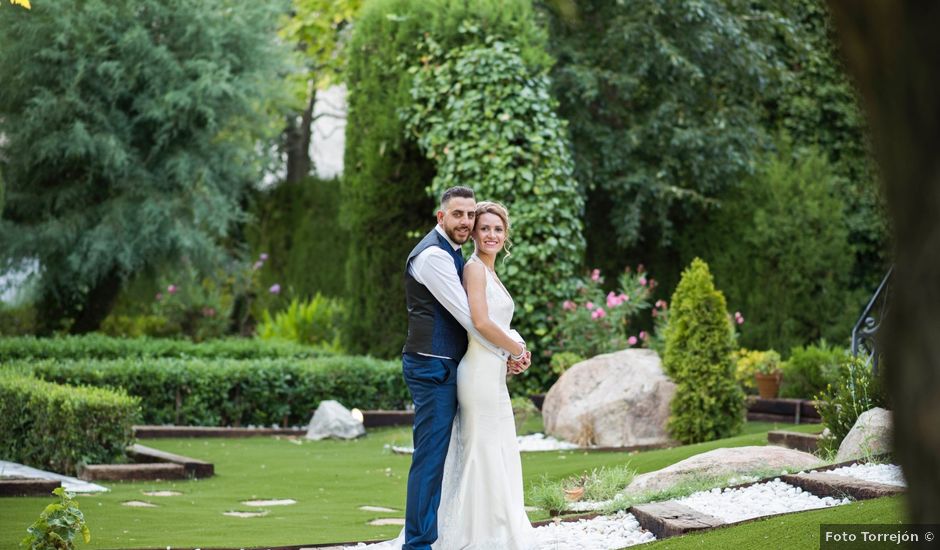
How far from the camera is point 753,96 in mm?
16797

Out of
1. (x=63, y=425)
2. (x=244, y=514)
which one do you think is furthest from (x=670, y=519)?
(x=63, y=425)

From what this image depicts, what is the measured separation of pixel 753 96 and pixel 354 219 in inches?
246

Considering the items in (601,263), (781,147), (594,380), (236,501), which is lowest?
(236,501)

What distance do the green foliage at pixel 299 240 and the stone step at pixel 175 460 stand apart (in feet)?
35.8

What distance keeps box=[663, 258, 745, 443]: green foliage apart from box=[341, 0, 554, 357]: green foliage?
216 inches

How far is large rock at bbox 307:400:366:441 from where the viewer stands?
39.1ft

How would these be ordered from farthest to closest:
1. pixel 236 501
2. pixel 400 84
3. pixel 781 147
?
1. pixel 781 147
2. pixel 400 84
3. pixel 236 501

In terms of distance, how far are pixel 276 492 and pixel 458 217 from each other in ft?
12.3

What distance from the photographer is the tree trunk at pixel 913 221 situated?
4.76 feet

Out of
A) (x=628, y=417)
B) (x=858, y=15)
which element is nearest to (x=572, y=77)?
(x=628, y=417)

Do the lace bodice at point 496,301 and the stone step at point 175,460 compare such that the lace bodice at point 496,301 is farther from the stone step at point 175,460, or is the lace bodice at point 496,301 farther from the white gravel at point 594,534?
the stone step at point 175,460

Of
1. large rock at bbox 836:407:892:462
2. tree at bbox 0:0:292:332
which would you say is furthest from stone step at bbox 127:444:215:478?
tree at bbox 0:0:292:332

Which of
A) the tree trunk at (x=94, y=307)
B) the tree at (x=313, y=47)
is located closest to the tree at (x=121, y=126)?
the tree trunk at (x=94, y=307)

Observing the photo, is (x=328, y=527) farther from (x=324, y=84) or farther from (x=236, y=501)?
(x=324, y=84)
